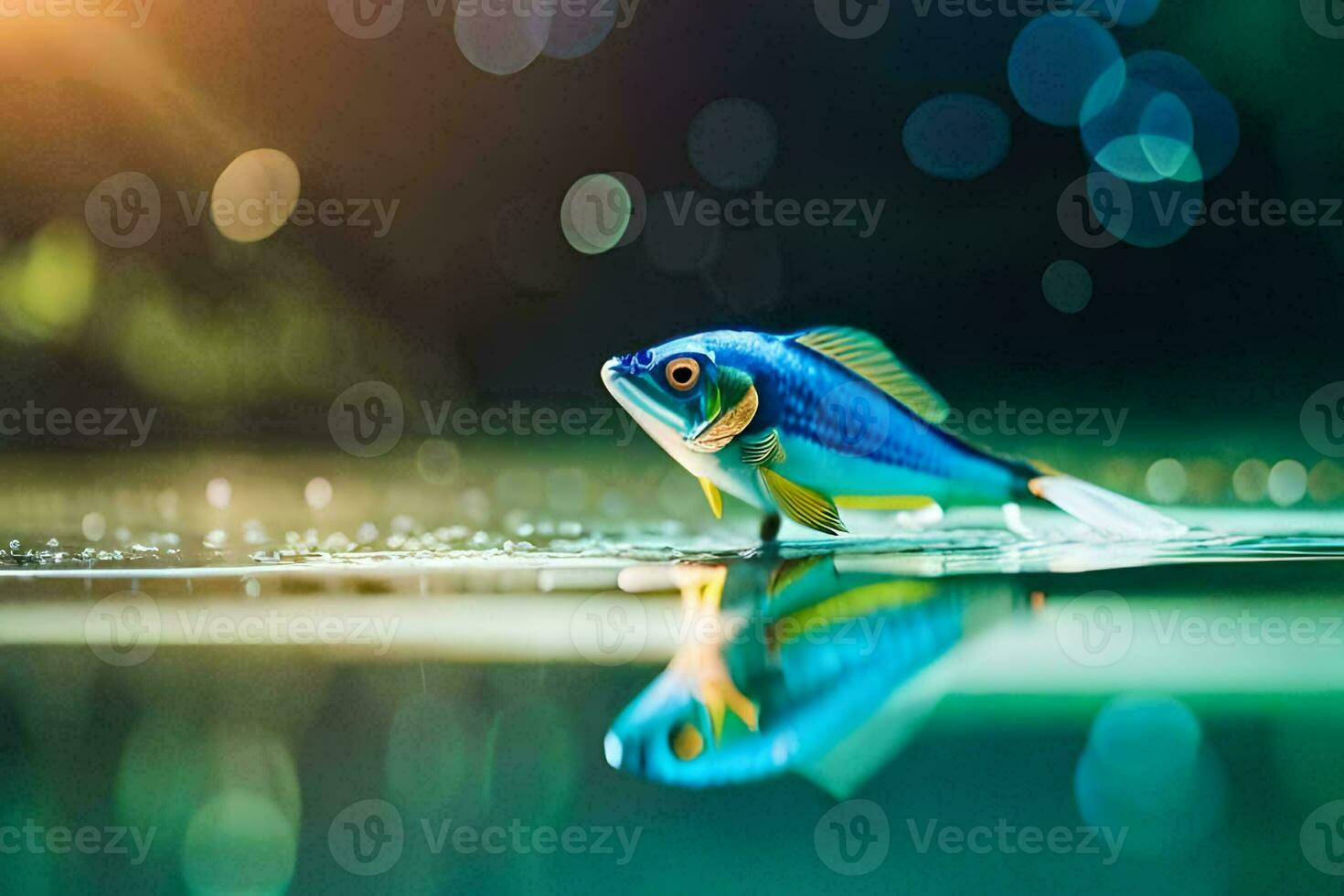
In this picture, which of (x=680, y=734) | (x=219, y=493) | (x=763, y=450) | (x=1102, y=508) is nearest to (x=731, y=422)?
(x=763, y=450)

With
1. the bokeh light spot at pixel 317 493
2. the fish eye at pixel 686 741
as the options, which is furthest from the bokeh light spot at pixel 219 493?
the fish eye at pixel 686 741

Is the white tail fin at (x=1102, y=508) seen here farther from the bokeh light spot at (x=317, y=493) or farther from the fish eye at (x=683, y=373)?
the bokeh light spot at (x=317, y=493)

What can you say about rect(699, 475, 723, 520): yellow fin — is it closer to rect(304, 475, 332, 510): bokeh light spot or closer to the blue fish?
the blue fish

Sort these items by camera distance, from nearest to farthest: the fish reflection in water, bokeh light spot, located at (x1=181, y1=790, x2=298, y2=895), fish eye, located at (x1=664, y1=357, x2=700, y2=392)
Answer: bokeh light spot, located at (x1=181, y1=790, x2=298, y2=895), the fish reflection in water, fish eye, located at (x1=664, y1=357, x2=700, y2=392)

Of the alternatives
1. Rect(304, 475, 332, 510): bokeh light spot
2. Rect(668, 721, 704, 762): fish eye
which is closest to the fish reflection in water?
Rect(668, 721, 704, 762): fish eye

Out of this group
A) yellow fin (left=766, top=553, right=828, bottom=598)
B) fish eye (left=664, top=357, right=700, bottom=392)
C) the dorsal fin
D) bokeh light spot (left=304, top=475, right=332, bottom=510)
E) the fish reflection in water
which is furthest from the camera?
bokeh light spot (left=304, top=475, right=332, bottom=510)

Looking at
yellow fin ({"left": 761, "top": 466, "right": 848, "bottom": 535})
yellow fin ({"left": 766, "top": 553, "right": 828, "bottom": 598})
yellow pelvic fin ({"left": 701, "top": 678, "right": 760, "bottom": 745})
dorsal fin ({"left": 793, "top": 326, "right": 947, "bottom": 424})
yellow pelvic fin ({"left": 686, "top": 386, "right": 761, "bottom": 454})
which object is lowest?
yellow pelvic fin ({"left": 701, "top": 678, "right": 760, "bottom": 745})
